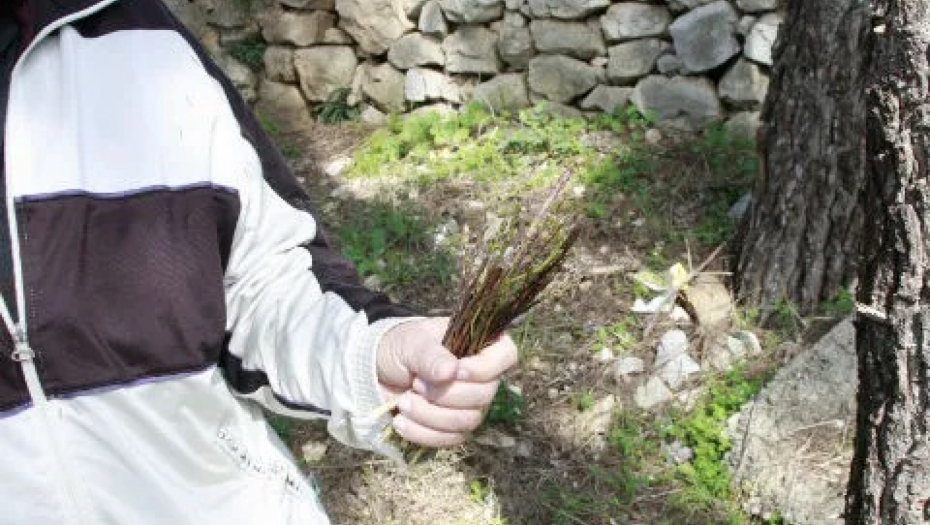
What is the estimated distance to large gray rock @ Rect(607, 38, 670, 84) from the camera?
455 centimetres

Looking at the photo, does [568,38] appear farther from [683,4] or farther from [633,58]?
[683,4]

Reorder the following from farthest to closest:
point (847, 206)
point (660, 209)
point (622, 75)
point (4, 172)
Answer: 1. point (622, 75)
2. point (660, 209)
3. point (847, 206)
4. point (4, 172)

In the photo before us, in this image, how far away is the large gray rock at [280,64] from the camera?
545 centimetres

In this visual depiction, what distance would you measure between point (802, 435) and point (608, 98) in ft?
7.16

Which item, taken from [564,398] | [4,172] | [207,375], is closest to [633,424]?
[564,398]

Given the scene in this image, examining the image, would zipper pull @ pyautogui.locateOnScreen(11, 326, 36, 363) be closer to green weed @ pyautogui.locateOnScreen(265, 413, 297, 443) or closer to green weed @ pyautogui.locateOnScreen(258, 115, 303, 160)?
green weed @ pyautogui.locateOnScreen(265, 413, 297, 443)

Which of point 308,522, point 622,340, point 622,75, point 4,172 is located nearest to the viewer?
point 4,172

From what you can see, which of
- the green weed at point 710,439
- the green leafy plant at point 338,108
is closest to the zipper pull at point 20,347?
the green weed at point 710,439

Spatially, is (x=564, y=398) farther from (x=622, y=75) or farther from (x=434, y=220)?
(x=622, y=75)

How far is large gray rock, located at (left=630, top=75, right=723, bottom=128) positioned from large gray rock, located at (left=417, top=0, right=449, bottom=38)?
1.07m

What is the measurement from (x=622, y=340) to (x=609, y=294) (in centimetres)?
25

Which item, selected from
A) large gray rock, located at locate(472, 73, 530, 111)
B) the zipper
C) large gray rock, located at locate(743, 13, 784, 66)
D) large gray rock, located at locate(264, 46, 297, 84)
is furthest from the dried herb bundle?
large gray rock, located at locate(264, 46, 297, 84)

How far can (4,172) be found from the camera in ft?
4.06

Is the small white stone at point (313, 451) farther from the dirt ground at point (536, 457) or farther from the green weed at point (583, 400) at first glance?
the green weed at point (583, 400)
